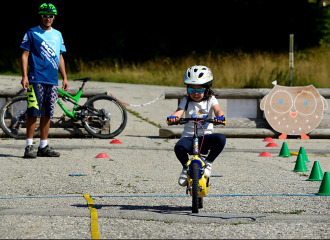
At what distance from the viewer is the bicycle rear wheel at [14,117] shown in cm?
1098

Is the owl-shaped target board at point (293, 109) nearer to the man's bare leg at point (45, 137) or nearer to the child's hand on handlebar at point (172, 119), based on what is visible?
the man's bare leg at point (45, 137)

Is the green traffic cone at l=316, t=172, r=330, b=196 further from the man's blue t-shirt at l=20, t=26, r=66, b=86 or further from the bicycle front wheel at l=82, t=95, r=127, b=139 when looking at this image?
the bicycle front wheel at l=82, t=95, r=127, b=139

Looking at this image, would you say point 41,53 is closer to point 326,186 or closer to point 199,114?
point 199,114

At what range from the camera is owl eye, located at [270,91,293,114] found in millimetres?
11953

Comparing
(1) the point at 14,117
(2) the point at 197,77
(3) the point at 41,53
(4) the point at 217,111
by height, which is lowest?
(1) the point at 14,117

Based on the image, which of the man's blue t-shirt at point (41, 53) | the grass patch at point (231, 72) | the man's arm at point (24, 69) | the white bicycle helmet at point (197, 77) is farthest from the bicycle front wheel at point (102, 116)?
the grass patch at point (231, 72)

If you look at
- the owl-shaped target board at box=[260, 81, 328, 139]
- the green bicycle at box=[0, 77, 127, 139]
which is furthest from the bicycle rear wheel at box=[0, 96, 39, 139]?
the owl-shaped target board at box=[260, 81, 328, 139]

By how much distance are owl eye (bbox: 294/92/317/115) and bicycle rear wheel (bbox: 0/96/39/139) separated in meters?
4.96

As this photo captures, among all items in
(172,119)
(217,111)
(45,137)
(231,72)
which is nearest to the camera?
(172,119)

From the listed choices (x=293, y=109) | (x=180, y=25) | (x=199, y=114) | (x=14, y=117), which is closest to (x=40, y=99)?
(x=14, y=117)

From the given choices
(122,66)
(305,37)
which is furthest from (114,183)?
(305,37)

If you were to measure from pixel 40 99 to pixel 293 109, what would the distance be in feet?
17.3

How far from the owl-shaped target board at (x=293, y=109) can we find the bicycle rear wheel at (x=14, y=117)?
4.42 meters

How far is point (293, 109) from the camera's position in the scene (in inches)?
473
